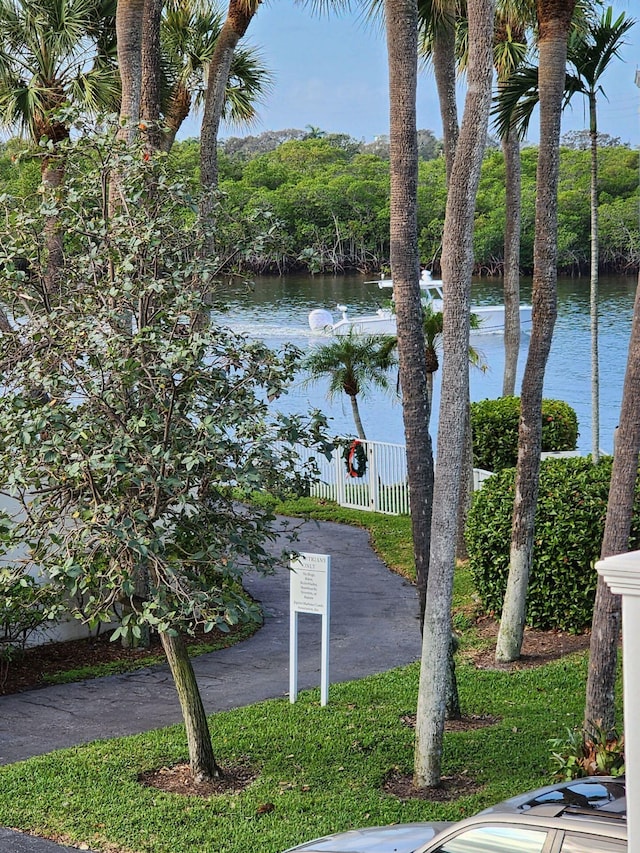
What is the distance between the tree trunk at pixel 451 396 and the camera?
29.0ft

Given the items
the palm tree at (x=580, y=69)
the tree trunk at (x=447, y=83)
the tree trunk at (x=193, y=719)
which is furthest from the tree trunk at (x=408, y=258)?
the tree trunk at (x=447, y=83)

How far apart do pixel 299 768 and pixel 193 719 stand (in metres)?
0.99

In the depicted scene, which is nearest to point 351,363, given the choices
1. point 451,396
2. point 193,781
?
point 451,396

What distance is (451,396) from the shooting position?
8.88 meters

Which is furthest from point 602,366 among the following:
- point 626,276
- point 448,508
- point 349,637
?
point 448,508

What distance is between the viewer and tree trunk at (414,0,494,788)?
29.0ft

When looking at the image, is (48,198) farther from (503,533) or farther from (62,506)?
(503,533)

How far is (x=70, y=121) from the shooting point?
9.16 m

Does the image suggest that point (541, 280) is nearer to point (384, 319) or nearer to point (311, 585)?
point (311, 585)

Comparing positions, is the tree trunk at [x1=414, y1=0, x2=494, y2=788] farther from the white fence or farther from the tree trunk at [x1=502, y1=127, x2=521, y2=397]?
the white fence

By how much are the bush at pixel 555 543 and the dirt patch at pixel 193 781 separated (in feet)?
17.3

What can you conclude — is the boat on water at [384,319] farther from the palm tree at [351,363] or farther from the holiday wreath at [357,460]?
the holiday wreath at [357,460]

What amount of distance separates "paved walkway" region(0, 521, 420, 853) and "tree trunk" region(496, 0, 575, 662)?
2412 millimetres

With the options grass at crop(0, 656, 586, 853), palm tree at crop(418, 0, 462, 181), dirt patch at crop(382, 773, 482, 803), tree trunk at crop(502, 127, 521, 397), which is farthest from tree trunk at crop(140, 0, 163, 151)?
tree trunk at crop(502, 127, 521, 397)
